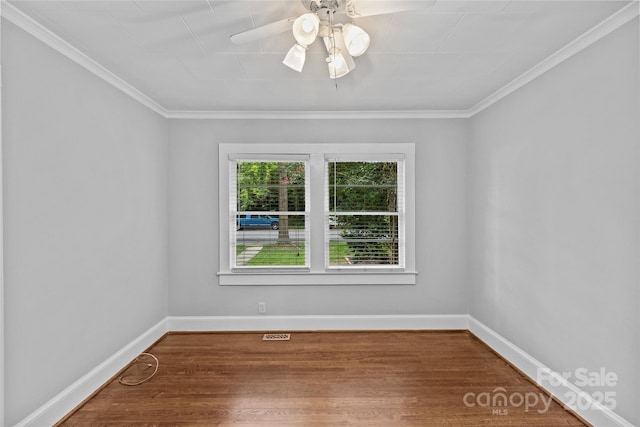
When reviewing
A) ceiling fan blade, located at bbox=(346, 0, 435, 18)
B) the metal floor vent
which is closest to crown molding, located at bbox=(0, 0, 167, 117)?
ceiling fan blade, located at bbox=(346, 0, 435, 18)

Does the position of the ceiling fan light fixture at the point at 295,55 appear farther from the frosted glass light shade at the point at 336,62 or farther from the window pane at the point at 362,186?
the window pane at the point at 362,186

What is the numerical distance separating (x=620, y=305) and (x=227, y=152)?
3.59m

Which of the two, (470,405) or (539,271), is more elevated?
(539,271)

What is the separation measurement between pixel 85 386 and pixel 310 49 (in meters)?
2.94

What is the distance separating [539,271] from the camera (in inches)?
107

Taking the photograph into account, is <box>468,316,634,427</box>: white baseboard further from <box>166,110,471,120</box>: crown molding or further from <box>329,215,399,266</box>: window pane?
<box>166,110,471,120</box>: crown molding

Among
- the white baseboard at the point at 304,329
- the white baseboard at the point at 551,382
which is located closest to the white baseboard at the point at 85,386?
the white baseboard at the point at 304,329

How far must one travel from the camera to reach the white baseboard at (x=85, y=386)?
7.04ft

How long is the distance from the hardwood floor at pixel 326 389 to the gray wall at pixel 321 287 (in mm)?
433

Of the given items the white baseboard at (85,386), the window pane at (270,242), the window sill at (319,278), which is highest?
the window pane at (270,242)

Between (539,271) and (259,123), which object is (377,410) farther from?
(259,123)

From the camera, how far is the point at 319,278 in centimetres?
390

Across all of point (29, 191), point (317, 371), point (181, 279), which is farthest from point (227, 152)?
point (317, 371)

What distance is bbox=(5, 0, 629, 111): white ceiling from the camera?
1.90m
